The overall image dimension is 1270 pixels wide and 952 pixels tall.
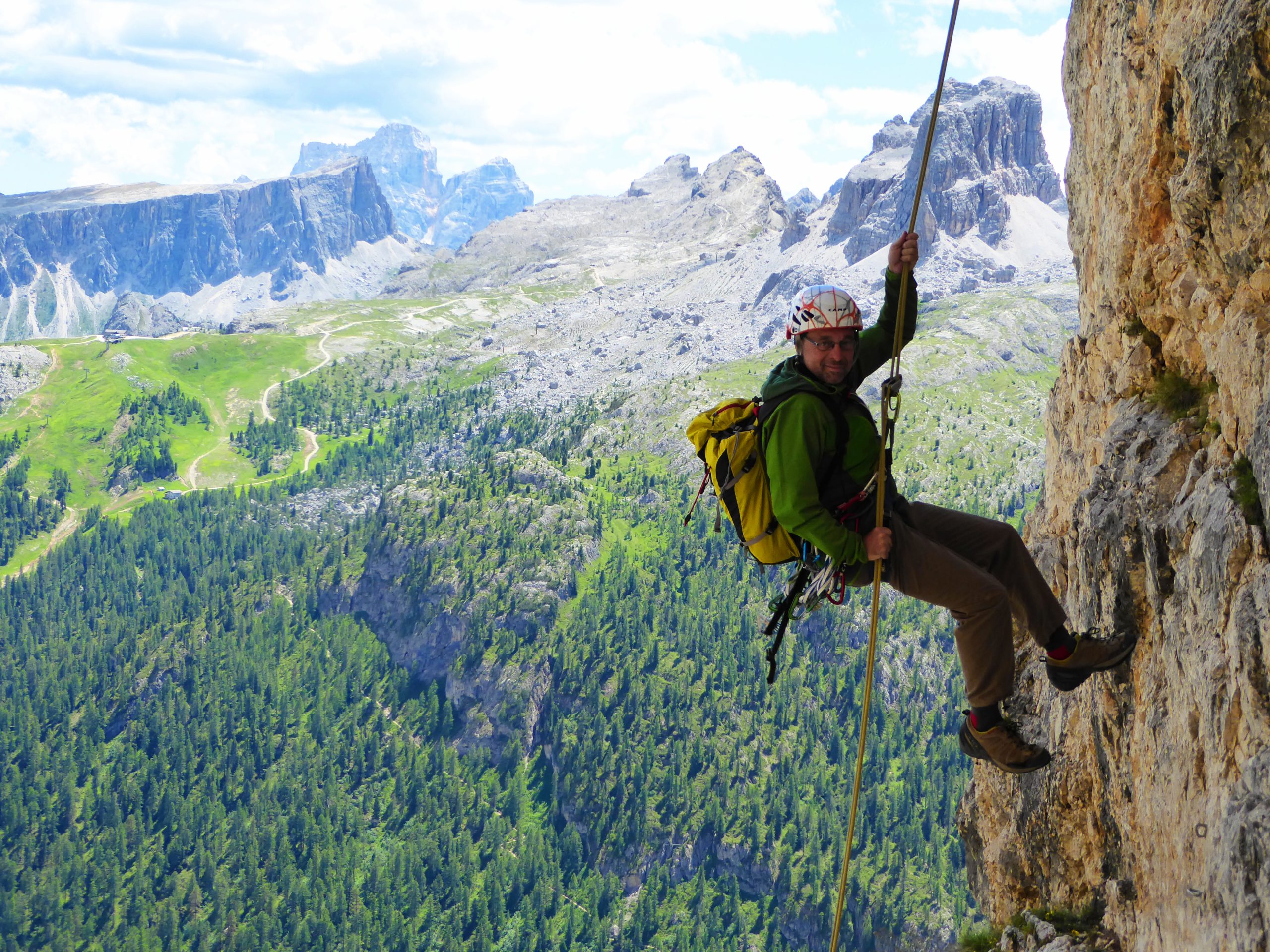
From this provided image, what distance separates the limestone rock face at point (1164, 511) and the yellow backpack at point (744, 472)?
353 cm

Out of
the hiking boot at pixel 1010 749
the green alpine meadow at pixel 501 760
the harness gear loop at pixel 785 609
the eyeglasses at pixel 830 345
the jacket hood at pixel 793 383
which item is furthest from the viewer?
the green alpine meadow at pixel 501 760

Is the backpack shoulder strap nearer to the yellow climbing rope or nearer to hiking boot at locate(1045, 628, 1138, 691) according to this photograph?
the yellow climbing rope

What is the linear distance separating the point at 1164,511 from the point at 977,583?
1.93 metres

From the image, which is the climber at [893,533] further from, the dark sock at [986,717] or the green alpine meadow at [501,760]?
the green alpine meadow at [501,760]

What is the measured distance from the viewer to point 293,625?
194750 mm

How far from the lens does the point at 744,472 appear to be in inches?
364

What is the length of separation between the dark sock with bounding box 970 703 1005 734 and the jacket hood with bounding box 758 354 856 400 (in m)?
3.56

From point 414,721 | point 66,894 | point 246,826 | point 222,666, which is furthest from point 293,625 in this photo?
point 66,894

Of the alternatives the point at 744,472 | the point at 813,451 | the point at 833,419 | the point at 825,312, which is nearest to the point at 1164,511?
the point at 833,419

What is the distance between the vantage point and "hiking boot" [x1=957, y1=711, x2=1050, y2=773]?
10.0m

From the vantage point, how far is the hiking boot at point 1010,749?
1005cm

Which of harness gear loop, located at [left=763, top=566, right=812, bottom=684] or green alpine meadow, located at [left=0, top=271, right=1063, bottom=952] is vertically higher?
harness gear loop, located at [left=763, top=566, right=812, bottom=684]

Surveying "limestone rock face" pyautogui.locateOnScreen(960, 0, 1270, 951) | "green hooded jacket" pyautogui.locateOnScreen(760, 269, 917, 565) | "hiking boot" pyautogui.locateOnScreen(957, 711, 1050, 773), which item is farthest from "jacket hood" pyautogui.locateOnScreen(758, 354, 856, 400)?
"hiking boot" pyautogui.locateOnScreen(957, 711, 1050, 773)

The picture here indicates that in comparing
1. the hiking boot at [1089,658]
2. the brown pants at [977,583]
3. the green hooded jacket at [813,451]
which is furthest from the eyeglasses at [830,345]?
the hiking boot at [1089,658]
